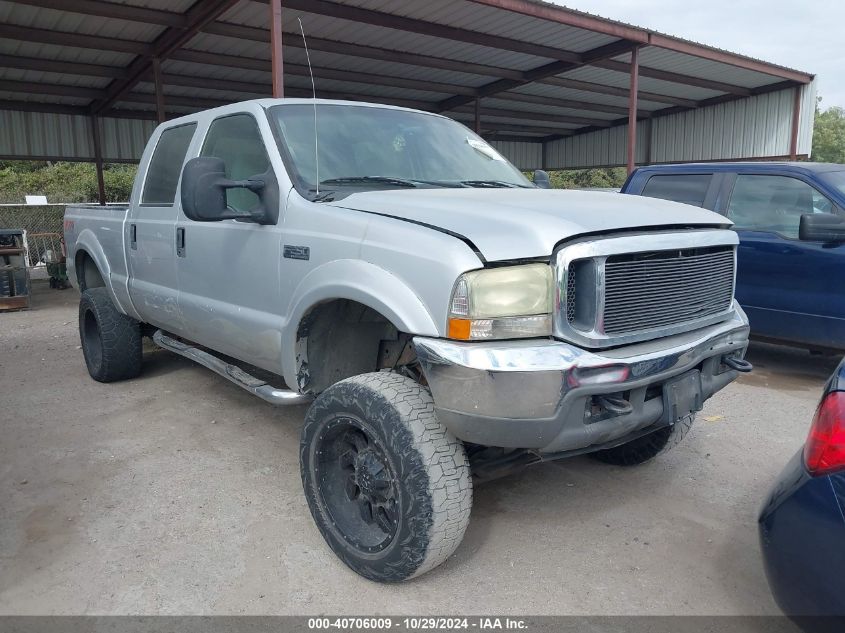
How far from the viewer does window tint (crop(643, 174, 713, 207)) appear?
6.19 m

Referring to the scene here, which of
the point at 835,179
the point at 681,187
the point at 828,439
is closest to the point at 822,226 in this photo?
the point at 835,179

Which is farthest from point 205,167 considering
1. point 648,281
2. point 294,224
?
point 648,281

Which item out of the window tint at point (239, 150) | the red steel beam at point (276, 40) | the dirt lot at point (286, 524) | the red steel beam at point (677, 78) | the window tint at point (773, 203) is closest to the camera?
the dirt lot at point (286, 524)

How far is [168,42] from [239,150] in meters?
8.11

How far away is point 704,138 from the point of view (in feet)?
61.0

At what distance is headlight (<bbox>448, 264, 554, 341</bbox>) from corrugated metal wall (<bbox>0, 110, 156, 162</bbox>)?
1709cm

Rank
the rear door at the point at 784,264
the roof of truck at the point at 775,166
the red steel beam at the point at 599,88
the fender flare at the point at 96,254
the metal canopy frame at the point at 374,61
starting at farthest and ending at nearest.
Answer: the red steel beam at the point at 599,88
the metal canopy frame at the point at 374,61
the roof of truck at the point at 775,166
the rear door at the point at 784,264
the fender flare at the point at 96,254

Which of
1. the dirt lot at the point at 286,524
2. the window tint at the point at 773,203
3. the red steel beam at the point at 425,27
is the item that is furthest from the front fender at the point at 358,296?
the red steel beam at the point at 425,27

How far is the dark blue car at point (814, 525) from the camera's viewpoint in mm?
1752

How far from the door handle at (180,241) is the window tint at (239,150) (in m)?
0.49

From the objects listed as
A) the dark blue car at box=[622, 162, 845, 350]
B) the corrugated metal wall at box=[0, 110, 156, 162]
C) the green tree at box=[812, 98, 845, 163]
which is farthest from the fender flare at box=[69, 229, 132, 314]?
the green tree at box=[812, 98, 845, 163]

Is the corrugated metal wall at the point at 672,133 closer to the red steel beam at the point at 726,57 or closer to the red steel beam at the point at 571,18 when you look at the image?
the red steel beam at the point at 726,57

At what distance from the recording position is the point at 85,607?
2.58m

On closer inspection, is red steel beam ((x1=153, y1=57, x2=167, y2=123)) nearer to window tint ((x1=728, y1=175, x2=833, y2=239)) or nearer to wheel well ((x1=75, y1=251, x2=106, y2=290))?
wheel well ((x1=75, y1=251, x2=106, y2=290))
